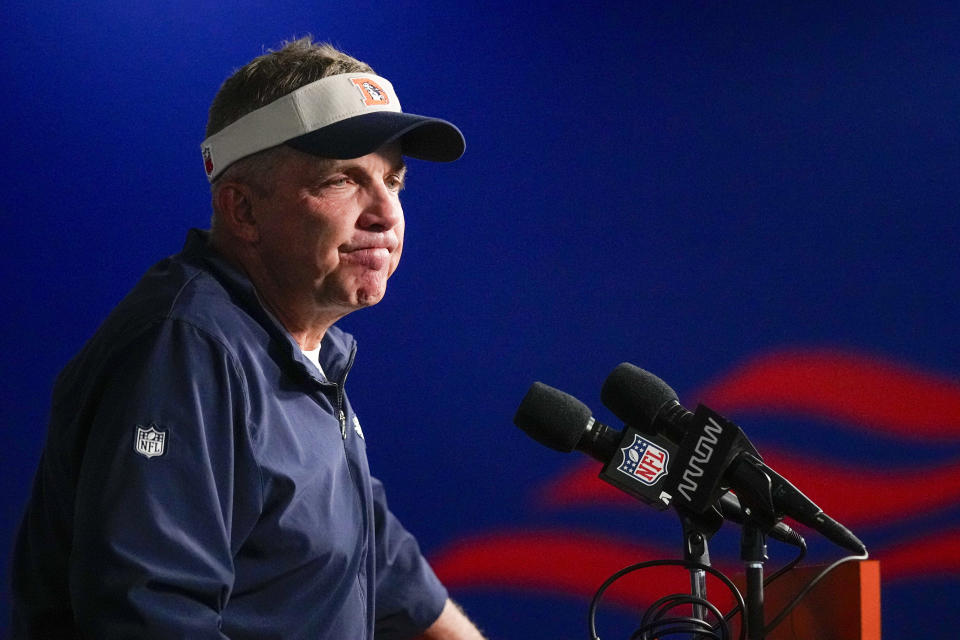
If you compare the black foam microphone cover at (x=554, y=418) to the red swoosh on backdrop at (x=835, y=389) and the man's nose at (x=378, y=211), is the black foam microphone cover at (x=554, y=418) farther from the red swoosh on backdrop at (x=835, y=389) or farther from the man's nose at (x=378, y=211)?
the red swoosh on backdrop at (x=835, y=389)

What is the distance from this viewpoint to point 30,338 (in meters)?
2.21

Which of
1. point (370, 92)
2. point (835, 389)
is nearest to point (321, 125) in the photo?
point (370, 92)

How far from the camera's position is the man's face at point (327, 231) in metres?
1.31

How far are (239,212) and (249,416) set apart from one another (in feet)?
1.14

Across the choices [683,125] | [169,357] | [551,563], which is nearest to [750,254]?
[683,125]

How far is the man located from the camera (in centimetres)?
98

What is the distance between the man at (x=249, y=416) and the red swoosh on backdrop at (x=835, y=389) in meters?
1.11

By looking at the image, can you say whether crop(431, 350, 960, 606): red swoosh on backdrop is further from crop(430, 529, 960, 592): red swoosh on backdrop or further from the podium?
the podium

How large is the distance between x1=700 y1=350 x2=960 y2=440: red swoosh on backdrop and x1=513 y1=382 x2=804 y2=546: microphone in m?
1.22

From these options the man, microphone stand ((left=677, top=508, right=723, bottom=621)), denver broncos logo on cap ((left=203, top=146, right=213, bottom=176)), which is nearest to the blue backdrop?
the man

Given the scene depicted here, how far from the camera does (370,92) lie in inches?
54.3

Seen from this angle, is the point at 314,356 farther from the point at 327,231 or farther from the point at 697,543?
the point at 697,543

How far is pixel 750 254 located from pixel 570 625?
1.00 metres

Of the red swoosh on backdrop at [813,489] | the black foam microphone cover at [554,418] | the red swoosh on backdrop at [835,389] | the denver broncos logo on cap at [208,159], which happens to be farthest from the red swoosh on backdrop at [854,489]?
the denver broncos logo on cap at [208,159]
